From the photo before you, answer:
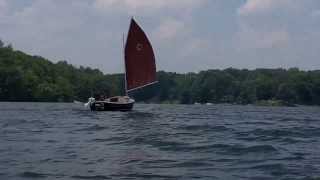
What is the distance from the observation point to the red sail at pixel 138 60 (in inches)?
2987

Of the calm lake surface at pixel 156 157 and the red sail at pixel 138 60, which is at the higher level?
the red sail at pixel 138 60

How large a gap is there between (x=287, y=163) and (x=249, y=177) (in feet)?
11.2

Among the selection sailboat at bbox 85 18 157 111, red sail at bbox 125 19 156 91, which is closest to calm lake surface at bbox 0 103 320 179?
sailboat at bbox 85 18 157 111

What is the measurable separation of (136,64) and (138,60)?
521 millimetres

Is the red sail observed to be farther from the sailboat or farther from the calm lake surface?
the calm lake surface

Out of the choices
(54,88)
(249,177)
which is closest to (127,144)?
(249,177)

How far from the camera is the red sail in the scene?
75.9 m

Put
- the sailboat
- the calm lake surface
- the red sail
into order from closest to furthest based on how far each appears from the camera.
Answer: the calm lake surface, the sailboat, the red sail

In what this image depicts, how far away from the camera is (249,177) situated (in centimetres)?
1786

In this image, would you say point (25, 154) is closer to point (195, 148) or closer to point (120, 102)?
point (195, 148)

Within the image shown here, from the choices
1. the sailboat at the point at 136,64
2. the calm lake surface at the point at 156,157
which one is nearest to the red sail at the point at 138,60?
the sailboat at the point at 136,64

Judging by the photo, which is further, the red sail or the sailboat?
the red sail

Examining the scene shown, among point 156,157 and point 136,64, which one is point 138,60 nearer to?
point 136,64

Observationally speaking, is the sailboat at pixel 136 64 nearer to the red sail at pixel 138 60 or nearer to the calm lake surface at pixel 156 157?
the red sail at pixel 138 60
